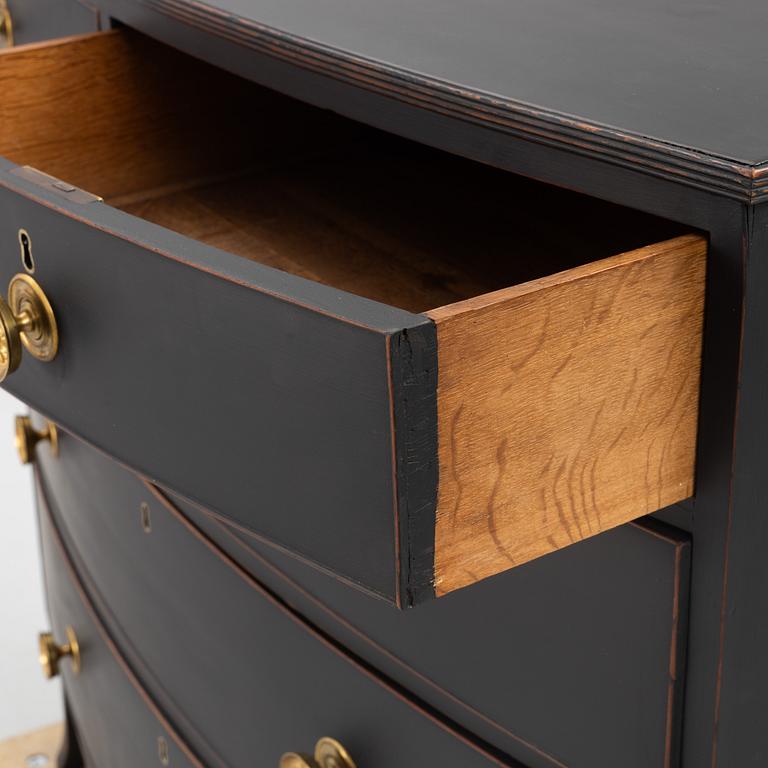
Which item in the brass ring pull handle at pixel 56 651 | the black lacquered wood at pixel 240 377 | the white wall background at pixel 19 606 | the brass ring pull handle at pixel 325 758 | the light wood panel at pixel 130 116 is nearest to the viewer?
the black lacquered wood at pixel 240 377

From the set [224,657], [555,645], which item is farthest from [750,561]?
[224,657]

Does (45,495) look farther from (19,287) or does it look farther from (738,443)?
(738,443)

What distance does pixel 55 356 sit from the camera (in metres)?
0.56

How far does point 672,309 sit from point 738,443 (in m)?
0.05

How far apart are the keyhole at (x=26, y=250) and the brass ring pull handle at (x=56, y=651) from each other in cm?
65

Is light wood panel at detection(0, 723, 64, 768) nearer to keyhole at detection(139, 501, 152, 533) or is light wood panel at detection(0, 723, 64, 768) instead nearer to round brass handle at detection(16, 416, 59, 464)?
round brass handle at detection(16, 416, 59, 464)

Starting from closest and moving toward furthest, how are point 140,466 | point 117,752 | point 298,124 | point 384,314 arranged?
point 384,314, point 140,466, point 298,124, point 117,752

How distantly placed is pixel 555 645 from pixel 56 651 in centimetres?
74

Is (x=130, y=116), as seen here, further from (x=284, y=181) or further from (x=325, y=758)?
(x=325, y=758)

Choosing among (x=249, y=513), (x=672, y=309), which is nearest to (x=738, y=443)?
(x=672, y=309)

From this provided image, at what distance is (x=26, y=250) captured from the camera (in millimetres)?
548

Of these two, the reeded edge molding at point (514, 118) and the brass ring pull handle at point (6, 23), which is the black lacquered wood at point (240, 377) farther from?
the brass ring pull handle at point (6, 23)

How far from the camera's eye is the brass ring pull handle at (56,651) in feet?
3.74

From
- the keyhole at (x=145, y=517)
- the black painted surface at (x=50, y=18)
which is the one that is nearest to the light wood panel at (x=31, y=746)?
the keyhole at (x=145, y=517)
